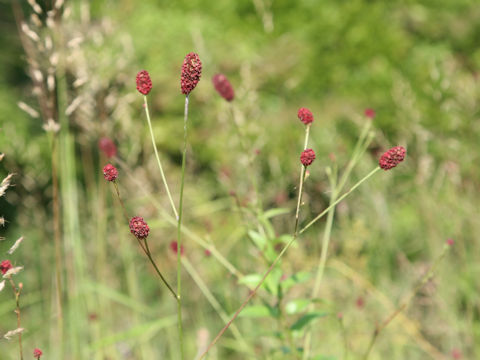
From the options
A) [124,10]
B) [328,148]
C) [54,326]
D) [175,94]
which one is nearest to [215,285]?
[54,326]

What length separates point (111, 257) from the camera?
8.86 feet

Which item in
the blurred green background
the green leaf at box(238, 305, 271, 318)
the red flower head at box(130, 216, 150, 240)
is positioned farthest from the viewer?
the blurred green background

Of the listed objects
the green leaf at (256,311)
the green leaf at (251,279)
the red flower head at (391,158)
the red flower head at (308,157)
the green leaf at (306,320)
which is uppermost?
the red flower head at (308,157)

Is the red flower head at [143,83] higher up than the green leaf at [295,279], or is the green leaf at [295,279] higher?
the red flower head at [143,83]

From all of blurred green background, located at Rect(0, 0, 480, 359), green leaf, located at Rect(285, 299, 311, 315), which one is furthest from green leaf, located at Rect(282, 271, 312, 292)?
blurred green background, located at Rect(0, 0, 480, 359)

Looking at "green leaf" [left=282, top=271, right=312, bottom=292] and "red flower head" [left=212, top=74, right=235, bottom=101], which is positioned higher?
"red flower head" [left=212, top=74, right=235, bottom=101]

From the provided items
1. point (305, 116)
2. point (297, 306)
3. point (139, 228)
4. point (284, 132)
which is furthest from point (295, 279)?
point (284, 132)

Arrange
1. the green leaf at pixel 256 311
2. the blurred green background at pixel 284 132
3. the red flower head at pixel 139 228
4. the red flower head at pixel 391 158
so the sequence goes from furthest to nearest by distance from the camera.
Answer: the blurred green background at pixel 284 132, the green leaf at pixel 256 311, the red flower head at pixel 391 158, the red flower head at pixel 139 228

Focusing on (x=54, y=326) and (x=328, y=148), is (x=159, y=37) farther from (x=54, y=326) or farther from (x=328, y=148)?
(x=54, y=326)

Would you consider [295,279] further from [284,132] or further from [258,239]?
[284,132]

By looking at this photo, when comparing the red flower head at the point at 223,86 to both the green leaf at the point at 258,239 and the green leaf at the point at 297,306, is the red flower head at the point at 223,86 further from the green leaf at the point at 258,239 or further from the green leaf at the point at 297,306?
the green leaf at the point at 297,306

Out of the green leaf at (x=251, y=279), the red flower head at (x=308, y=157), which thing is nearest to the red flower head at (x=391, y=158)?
the red flower head at (x=308, y=157)

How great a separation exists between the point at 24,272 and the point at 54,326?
111 centimetres

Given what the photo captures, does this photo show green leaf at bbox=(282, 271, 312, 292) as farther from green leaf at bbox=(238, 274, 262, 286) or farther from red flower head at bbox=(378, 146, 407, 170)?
red flower head at bbox=(378, 146, 407, 170)
